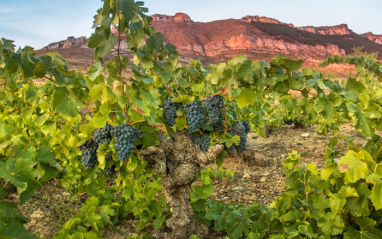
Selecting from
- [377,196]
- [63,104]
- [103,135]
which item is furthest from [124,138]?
[377,196]

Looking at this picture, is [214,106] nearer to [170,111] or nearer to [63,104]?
[170,111]

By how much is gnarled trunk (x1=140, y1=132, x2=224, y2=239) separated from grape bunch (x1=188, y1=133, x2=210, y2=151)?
0.04m

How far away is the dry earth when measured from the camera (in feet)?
10.5

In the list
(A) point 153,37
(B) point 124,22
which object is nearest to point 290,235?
(A) point 153,37

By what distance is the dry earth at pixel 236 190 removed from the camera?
321 cm

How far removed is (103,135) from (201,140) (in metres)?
0.77

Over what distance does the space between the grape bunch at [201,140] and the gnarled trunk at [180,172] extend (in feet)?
0.12

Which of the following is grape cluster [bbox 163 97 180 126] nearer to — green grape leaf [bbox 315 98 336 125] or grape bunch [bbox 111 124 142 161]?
grape bunch [bbox 111 124 142 161]

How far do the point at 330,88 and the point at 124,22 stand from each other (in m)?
1.36

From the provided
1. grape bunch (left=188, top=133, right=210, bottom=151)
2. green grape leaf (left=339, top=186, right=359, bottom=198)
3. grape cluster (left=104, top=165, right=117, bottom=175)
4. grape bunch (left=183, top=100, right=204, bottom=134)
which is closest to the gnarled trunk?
grape bunch (left=188, top=133, right=210, bottom=151)

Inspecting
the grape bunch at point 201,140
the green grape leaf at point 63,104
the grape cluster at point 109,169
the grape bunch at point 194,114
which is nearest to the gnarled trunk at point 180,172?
the grape bunch at point 201,140

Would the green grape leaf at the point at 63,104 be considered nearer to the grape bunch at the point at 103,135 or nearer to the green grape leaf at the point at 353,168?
the grape bunch at the point at 103,135

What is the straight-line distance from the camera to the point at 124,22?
4.89 feet

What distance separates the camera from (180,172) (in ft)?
7.86
